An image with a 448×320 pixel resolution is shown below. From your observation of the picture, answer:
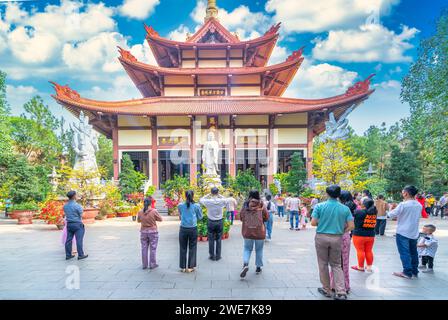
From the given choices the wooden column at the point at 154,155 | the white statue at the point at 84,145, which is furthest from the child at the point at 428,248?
the wooden column at the point at 154,155

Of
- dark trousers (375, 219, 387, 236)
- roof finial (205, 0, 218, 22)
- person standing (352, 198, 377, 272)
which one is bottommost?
dark trousers (375, 219, 387, 236)

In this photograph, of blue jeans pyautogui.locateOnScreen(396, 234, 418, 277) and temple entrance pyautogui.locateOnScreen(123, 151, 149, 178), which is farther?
temple entrance pyautogui.locateOnScreen(123, 151, 149, 178)

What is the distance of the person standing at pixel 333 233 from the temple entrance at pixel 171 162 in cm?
1569

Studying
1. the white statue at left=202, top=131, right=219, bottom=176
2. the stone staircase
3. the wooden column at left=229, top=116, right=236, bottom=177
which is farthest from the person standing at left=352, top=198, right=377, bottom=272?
the wooden column at left=229, top=116, right=236, bottom=177

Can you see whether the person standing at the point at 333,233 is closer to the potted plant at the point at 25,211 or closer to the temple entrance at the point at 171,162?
the potted plant at the point at 25,211

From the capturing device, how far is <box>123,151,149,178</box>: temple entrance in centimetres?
1850

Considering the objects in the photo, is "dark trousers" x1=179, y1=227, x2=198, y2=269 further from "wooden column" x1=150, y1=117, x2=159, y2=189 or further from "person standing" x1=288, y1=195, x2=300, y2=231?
"wooden column" x1=150, y1=117, x2=159, y2=189

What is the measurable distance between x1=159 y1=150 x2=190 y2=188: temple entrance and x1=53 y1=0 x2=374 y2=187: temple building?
0.07 m

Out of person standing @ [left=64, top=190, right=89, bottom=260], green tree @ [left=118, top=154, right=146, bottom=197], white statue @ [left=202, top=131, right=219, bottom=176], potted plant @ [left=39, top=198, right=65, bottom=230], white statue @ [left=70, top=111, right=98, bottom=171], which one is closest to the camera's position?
person standing @ [left=64, top=190, right=89, bottom=260]

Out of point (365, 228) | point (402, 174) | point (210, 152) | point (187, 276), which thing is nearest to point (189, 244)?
point (187, 276)

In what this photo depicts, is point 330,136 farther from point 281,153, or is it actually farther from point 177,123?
point 177,123

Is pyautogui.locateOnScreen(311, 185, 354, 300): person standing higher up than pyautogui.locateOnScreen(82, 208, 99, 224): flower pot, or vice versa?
pyautogui.locateOnScreen(311, 185, 354, 300): person standing
